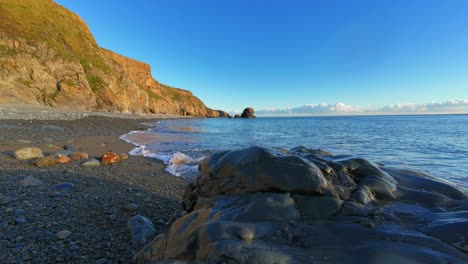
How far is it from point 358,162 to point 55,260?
4.24 meters

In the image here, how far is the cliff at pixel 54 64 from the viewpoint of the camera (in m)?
30.7

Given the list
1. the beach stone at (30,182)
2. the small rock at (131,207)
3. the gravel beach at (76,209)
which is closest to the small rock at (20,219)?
the gravel beach at (76,209)

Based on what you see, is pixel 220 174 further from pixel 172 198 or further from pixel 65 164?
pixel 65 164

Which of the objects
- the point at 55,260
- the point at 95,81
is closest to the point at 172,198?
the point at 55,260

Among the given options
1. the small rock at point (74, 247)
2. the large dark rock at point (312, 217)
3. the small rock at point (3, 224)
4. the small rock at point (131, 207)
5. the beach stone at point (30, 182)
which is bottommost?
the small rock at point (131, 207)

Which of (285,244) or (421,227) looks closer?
(285,244)

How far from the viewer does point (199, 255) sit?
1.93m

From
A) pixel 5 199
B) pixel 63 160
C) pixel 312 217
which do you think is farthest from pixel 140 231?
pixel 63 160

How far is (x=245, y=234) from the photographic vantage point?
2029mm

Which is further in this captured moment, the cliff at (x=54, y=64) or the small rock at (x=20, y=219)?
the cliff at (x=54, y=64)

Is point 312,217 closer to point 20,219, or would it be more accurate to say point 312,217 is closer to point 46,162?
point 20,219

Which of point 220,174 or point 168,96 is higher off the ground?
point 168,96

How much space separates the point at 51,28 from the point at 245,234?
52.5 m

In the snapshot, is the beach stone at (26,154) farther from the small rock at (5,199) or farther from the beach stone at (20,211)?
the beach stone at (20,211)
